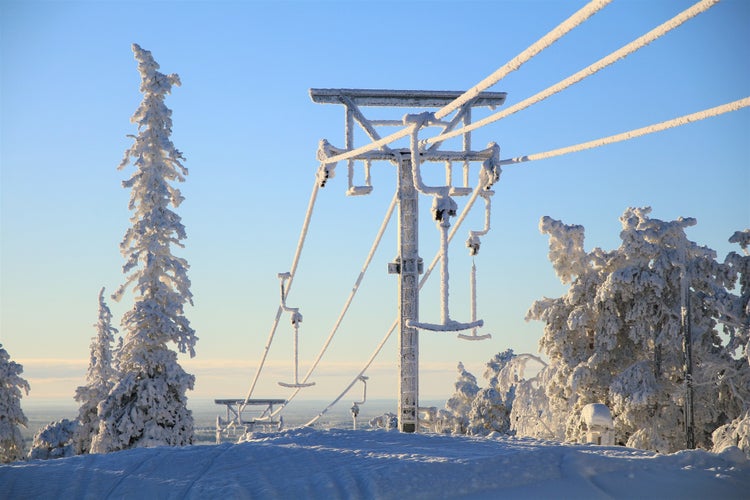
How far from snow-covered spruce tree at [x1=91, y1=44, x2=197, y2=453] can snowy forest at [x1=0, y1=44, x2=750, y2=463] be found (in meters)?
0.03

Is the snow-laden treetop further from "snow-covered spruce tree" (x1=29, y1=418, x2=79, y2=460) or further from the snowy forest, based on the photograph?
"snow-covered spruce tree" (x1=29, y1=418, x2=79, y2=460)

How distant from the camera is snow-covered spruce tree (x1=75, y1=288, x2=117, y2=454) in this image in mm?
26156

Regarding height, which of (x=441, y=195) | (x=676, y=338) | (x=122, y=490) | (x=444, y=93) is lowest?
(x=122, y=490)

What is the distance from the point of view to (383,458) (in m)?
13.0

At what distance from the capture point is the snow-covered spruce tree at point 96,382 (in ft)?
85.8

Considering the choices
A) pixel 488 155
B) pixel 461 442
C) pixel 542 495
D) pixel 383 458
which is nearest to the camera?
pixel 542 495

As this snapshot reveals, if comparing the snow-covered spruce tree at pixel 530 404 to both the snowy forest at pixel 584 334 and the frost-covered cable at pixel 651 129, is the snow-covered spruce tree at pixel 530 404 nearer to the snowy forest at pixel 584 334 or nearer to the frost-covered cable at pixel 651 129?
the snowy forest at pixel 584 334

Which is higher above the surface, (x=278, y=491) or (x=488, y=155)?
(x=488, y=155)

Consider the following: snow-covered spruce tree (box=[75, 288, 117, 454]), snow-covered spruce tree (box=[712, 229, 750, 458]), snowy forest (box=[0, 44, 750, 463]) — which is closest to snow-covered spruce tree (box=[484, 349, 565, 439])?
snowy forest (box=[0, 44, 750, 463])

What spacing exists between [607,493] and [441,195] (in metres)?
5.30

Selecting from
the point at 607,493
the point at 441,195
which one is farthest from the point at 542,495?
the point at 441,195

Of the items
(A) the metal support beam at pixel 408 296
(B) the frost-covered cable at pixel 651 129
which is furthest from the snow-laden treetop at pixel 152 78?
(B) the frost-covered cable at pixel 651 129

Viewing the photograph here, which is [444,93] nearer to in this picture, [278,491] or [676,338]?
[676,338]

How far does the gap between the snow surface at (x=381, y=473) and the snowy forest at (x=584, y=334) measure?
9736 millimetres
